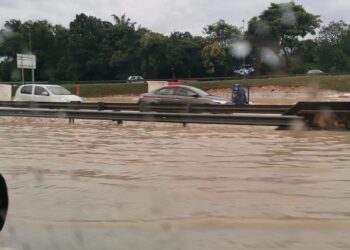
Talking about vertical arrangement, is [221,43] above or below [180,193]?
above

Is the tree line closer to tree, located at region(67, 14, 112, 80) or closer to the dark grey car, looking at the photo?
tree, located at region(67, 14, 112, 80)

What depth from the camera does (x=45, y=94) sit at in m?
24.6

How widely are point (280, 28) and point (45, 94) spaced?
13.3 m

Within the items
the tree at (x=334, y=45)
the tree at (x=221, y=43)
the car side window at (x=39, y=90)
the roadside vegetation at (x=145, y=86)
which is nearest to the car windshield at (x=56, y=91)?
the car side window at (x=39, y=90)

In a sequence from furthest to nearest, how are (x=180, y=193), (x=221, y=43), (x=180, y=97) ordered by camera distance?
(x=221, y=43)
(x=180, y=97)
(x=180, y=193)

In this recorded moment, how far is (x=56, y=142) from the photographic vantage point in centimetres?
1238

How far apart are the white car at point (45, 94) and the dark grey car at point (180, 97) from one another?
408cm

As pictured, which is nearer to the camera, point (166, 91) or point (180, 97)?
point (180, 97)

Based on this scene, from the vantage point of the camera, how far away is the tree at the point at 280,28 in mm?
14430

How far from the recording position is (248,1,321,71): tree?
14.4 metres

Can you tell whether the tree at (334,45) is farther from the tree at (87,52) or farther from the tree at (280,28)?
the tree at (87,52)

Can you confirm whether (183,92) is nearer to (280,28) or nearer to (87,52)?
(280,28)

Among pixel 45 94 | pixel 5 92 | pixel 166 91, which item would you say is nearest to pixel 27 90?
pixel 45 94

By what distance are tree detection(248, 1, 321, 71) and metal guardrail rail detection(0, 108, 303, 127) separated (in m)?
1.84
